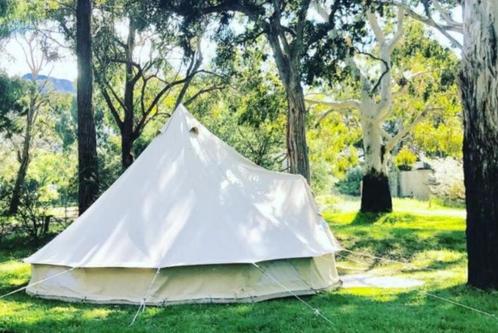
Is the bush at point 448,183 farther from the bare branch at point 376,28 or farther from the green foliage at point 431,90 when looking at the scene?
the bare branch at point 376,28

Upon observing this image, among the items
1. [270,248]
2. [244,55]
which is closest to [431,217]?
[244,55]

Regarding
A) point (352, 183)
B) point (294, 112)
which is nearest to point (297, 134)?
point (294, 112)

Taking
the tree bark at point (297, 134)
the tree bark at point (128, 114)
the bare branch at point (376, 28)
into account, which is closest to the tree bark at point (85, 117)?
the tree bark at point (297, 134)

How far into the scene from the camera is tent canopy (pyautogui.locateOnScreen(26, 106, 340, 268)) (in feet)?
24.0

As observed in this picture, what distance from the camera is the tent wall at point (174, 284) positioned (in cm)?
705

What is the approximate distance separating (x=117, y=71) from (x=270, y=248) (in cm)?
1304

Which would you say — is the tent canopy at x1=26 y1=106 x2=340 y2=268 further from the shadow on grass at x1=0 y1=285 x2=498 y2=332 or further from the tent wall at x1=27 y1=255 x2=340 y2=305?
the shadow on grass at x1=0 y1=285 x2=498 y2=332

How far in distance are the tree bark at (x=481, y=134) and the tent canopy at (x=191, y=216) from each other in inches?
79.0

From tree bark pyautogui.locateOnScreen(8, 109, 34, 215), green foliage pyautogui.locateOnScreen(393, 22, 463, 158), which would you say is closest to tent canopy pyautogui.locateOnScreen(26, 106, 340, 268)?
tree bark pyautogui.locateOnScreen(8, 109, 34, 215)

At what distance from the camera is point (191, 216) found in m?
7.80

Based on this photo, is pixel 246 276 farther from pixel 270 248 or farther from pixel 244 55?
pixel 244 55

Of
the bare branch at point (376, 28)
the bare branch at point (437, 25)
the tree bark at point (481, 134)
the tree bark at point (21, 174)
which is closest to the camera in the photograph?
the tree bark at point (481, 134)

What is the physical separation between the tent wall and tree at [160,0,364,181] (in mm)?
4901

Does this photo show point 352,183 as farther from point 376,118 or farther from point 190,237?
point 190,237
